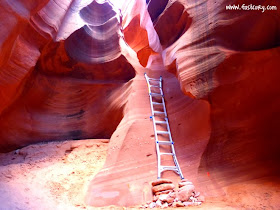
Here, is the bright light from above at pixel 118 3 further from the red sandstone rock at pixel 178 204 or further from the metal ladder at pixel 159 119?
the red sandstone rock at pixel 178 204

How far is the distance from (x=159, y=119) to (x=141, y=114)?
0.47 m

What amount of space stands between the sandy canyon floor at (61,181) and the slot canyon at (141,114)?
2 cm

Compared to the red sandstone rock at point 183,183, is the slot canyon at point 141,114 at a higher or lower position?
higher

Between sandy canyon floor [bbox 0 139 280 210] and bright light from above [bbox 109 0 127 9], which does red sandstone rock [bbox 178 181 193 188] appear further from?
bright light from above [bbox 109 0 127 9]

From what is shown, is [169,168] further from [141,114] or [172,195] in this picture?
[141,114]

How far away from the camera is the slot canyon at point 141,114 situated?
421 centimetres

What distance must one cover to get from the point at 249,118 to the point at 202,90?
1081mm

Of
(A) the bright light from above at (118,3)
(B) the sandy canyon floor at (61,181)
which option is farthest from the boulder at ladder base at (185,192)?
(A) the bright light from above at (118,3)

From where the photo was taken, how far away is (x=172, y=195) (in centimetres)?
397

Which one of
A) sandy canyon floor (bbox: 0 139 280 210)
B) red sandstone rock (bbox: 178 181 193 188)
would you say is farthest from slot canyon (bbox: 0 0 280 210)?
red sandstone rock (bbox: 178 181 193 188)

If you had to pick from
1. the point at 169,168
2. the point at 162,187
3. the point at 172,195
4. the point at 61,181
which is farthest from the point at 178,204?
the point at 61,181

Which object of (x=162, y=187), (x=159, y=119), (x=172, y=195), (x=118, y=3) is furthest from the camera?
(x=118, y=3)

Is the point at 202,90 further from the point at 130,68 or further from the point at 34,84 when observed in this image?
the point at 34,84

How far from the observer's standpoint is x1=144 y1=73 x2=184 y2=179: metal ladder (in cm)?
480
